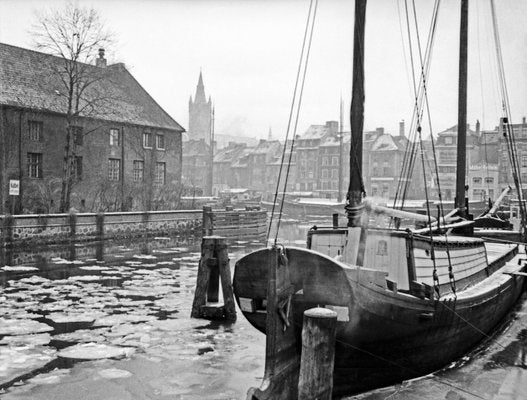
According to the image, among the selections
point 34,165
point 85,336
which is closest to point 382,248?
point 85,336

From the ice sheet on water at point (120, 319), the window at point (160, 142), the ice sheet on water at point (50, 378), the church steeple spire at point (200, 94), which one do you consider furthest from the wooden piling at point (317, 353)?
the church steeple spire at point (200, 94)

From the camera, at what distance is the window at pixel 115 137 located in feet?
131

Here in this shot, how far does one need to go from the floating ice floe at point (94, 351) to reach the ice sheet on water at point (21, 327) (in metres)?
1.33

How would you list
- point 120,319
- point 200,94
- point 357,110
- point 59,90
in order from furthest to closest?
point 200,94
point 59,90
point 120,319
point 357,110

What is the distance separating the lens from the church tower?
14988 centimetres

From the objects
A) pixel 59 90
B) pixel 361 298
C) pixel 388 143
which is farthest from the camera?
pixel 388 143

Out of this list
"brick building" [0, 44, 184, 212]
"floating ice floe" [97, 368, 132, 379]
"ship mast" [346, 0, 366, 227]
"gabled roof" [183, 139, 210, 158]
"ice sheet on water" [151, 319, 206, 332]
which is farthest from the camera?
"gabled roof" [183, 139, 210, 158]

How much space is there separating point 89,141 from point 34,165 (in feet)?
15.5

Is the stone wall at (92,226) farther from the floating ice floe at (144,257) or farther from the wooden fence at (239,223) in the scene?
the floating ice floe at (144,257)

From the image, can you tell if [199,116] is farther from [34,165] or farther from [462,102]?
[462,102]

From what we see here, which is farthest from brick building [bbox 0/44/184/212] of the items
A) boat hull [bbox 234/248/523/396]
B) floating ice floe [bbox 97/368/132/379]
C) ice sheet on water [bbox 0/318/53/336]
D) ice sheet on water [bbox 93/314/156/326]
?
boat hull [bbox 234/248/523/396]

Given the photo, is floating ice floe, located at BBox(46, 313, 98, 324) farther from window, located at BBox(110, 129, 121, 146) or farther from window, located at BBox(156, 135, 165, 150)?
→ window, located at BBox(156, 135, 165, 150)

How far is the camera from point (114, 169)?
40.2 metres

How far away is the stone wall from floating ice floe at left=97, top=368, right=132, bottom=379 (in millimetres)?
18035
